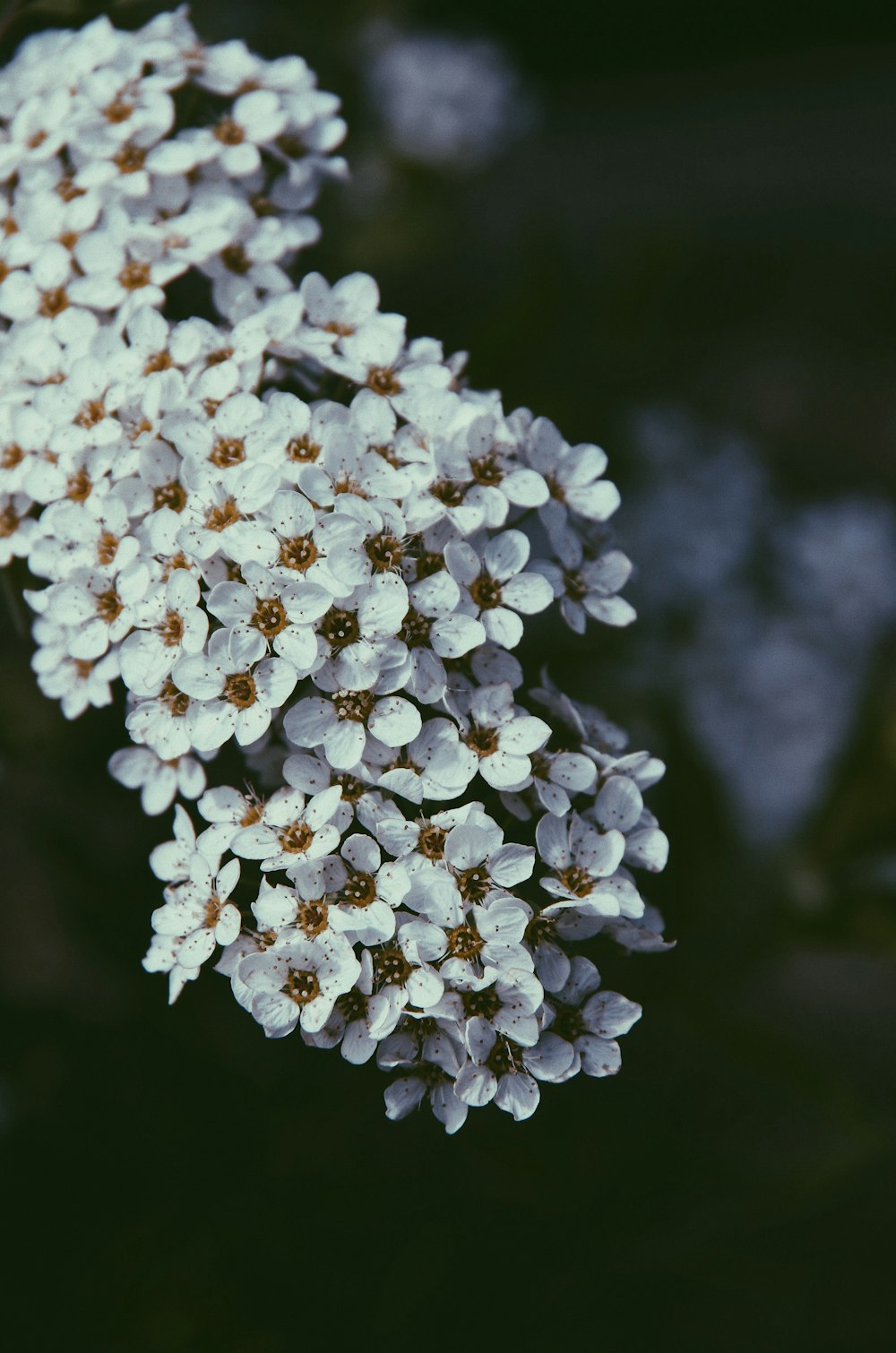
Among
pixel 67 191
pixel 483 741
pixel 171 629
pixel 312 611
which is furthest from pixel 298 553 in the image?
pixel 67 191

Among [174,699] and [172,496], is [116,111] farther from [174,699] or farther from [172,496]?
[174,699]

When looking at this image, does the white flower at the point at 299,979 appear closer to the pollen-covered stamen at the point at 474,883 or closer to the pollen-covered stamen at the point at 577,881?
the pollen-covered stamen at the point at 474,883

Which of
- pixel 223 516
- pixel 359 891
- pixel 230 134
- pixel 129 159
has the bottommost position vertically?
pixel 359 891

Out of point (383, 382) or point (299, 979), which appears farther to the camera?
point (383, 382)

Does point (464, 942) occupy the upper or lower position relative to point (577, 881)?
lower

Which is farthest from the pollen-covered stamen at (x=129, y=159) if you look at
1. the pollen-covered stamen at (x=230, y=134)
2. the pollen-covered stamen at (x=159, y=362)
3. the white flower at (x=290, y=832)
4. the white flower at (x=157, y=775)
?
the white flower at (x=290, y=832)

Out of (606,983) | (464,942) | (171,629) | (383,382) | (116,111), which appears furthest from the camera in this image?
(606,983)

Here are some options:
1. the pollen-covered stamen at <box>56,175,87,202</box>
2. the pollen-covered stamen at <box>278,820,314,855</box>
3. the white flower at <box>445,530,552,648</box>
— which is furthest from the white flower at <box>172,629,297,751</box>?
the pollen-covered stamen at <box>56,175,87,202</box>
